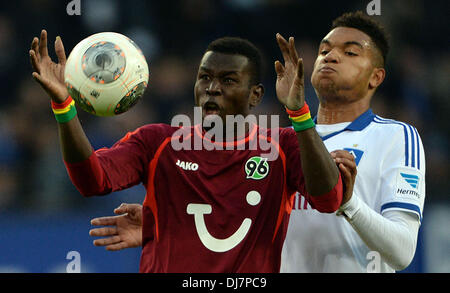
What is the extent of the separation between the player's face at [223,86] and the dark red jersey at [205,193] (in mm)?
178

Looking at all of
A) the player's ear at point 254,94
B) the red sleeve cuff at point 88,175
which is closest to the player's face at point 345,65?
the player's ear at point 254,94

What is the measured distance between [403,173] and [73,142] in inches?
75.7

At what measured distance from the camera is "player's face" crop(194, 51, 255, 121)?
357 centimetres

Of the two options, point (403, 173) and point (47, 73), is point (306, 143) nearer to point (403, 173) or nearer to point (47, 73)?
point (403, 173)

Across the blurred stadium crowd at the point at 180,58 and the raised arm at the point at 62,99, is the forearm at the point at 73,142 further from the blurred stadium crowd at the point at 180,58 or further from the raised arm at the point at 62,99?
the blurred stadium crowd at the point at 180,58

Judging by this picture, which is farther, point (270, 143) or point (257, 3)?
point (257, 3)

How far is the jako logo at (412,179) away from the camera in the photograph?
3812 millimetres

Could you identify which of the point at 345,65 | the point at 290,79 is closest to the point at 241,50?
the point at 290,79

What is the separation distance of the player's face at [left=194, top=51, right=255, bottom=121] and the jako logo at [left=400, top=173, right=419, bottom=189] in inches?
39.5

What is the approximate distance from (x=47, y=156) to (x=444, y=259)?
4236 mm

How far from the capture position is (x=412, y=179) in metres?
3.83
